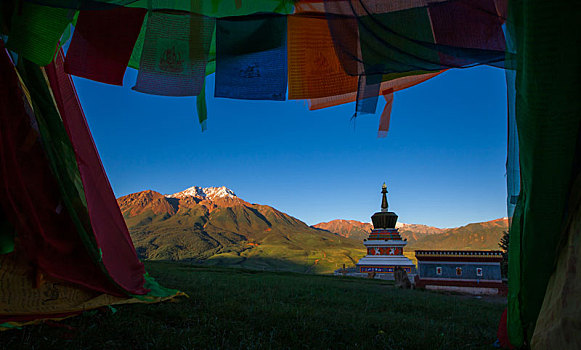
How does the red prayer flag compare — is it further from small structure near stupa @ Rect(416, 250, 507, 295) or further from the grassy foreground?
small structure near stupa @ Rect(416, 250, 507, 295)

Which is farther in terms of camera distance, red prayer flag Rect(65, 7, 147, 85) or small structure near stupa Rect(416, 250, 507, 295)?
small structure near stupa Rect(416, 250, 507, 295)

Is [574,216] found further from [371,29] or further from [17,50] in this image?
[17,50]

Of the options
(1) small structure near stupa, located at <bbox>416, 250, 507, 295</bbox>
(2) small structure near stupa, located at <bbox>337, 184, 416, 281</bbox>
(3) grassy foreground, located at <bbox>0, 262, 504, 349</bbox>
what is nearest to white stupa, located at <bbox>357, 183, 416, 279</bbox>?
(2) small structure near stupa, located at <bbox>337, 184, 416, 281</bbox>

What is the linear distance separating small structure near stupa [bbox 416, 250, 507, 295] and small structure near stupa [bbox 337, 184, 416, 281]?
9259mm

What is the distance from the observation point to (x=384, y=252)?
90.2 feet

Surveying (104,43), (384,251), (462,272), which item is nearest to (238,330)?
(104,43)

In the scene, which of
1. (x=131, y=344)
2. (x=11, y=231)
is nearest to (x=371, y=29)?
(x=131, y=344)

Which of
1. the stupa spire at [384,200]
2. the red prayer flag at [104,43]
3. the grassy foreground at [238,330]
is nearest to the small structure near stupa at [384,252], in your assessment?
the stupa spire at [384,200]

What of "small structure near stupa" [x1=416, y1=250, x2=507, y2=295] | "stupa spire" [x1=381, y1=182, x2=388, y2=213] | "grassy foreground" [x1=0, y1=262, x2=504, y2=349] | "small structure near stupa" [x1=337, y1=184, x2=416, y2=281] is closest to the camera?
"grassy foreground" [x1=0, y1=262, x2=504, y2=349]

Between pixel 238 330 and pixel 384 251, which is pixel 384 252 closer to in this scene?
pixel 384 251

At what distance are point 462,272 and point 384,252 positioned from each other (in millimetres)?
11363

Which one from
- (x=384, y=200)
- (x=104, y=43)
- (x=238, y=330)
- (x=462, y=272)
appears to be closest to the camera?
(x=104, y=43)

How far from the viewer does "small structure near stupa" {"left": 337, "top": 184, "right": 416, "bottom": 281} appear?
26.3 meters

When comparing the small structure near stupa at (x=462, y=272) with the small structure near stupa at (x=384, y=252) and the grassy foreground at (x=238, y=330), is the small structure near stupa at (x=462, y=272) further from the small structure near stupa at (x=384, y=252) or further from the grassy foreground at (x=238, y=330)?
the grassy foreground at (x=238, y=330)
